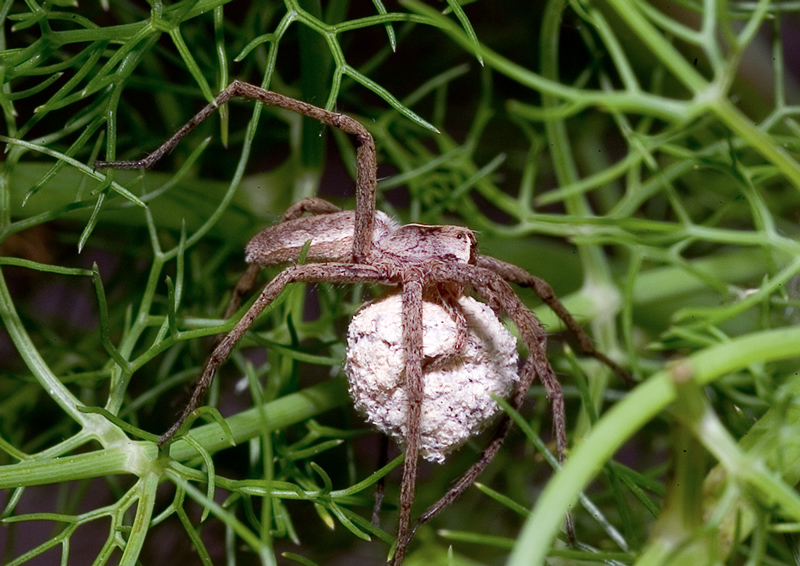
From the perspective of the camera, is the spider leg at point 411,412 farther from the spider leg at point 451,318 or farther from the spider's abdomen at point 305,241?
the spider's abdomen at point 305,241

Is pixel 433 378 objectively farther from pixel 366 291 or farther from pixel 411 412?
pixel 366 291

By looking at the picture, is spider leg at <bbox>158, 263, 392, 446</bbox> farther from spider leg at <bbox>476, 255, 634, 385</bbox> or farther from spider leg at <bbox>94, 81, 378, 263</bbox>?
spider leg at <bbox>476, 255, 634, 385</bbox>

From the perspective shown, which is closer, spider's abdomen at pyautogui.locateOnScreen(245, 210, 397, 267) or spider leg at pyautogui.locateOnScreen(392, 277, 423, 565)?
spider leg at pyautogui.locateOnScreen(392, 277, 423, 565)

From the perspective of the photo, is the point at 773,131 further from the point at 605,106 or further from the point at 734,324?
the point at 605,106

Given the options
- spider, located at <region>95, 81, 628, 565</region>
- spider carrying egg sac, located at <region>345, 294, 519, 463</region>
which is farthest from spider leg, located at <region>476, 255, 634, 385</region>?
spider carrying egg sac, located at <region>345, 294, 519, 463</region>

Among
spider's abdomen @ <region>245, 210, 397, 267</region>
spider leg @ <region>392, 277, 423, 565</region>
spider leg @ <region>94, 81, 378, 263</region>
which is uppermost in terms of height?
spider leg @ <region>94, 81, 378, 263</region>

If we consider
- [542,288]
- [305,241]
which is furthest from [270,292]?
[542,288]
